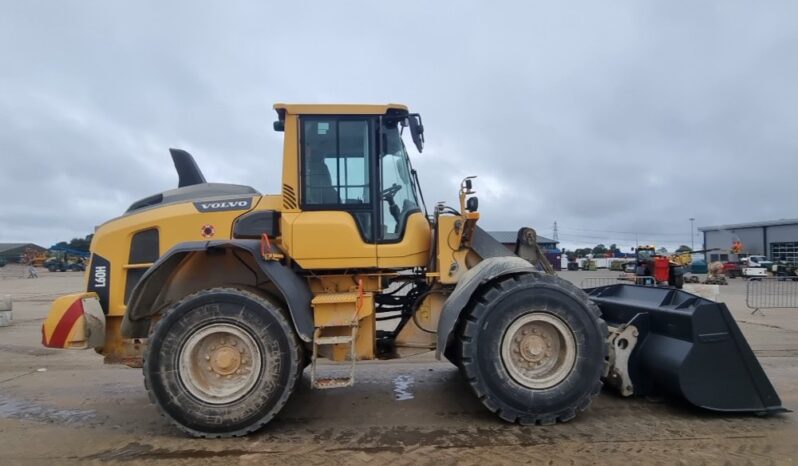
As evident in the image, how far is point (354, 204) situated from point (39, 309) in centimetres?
1561

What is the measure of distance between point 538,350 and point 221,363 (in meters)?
2.63

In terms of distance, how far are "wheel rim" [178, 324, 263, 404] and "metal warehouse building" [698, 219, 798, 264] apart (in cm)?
5374

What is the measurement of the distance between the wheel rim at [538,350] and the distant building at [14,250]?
8961cm

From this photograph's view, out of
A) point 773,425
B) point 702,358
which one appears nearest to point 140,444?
point 702,358

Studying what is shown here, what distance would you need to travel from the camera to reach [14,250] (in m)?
87.5

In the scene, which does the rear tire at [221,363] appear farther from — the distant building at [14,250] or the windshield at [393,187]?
the distant building at [14,250]

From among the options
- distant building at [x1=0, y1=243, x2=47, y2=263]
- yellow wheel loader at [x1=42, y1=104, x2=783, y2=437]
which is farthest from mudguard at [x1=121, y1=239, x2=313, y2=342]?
distant building at [x1=0, y1=243, x2=47, y2=263]

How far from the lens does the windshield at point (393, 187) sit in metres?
4.68

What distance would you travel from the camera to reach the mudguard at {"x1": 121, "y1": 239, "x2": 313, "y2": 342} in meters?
4.14

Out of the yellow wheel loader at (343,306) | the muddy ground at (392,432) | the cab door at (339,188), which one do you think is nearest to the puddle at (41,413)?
the muddy ground at (392,432)

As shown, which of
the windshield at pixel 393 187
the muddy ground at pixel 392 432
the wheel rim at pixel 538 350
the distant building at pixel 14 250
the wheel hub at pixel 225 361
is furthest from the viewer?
the distant building at pixel 14 250

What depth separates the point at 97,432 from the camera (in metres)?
4.21

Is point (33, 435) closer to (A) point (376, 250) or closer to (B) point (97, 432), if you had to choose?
(B) point (97, 432)

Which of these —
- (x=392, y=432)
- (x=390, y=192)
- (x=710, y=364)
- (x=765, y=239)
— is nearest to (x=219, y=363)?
(x=392, y=432)
